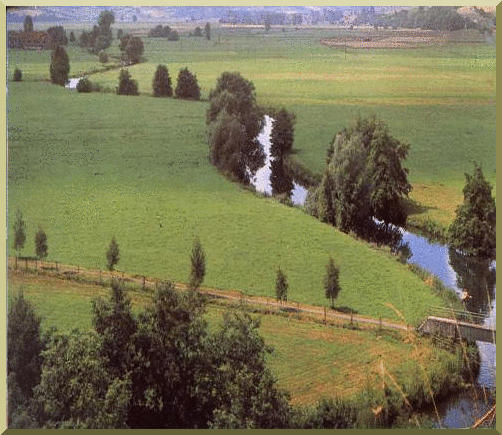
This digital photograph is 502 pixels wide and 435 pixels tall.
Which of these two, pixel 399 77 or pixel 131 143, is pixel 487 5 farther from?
pixel 131 143

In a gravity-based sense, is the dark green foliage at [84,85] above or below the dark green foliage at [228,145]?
above

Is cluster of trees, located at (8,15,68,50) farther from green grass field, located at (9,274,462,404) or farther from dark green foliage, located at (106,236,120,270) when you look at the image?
green grass field, located at (9,274,462,404)

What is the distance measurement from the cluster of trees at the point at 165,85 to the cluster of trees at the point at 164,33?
0.36 metres

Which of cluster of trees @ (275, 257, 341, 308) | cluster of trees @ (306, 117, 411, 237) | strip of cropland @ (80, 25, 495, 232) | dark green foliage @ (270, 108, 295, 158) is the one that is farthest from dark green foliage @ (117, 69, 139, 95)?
cluster of trees @ (275, 257, 341, 308)

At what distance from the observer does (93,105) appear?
9984 millimetres

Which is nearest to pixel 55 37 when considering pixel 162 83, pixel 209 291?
pixel 162 83

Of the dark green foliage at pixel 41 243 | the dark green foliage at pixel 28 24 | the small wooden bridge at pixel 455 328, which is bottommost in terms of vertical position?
the small wooden bridge at pixel 455 328

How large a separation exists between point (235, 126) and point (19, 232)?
9.04 ft

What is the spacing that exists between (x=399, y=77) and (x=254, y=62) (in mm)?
1683

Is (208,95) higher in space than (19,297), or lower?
higher

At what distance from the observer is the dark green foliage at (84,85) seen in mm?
10016

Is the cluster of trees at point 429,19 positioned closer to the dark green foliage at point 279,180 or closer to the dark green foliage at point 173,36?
the dark green foliage at point 279,180

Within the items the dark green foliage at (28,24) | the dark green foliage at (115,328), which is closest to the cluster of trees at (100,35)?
the dark green foliage at (28,24)

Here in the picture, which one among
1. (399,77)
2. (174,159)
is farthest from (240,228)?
(399,77)
